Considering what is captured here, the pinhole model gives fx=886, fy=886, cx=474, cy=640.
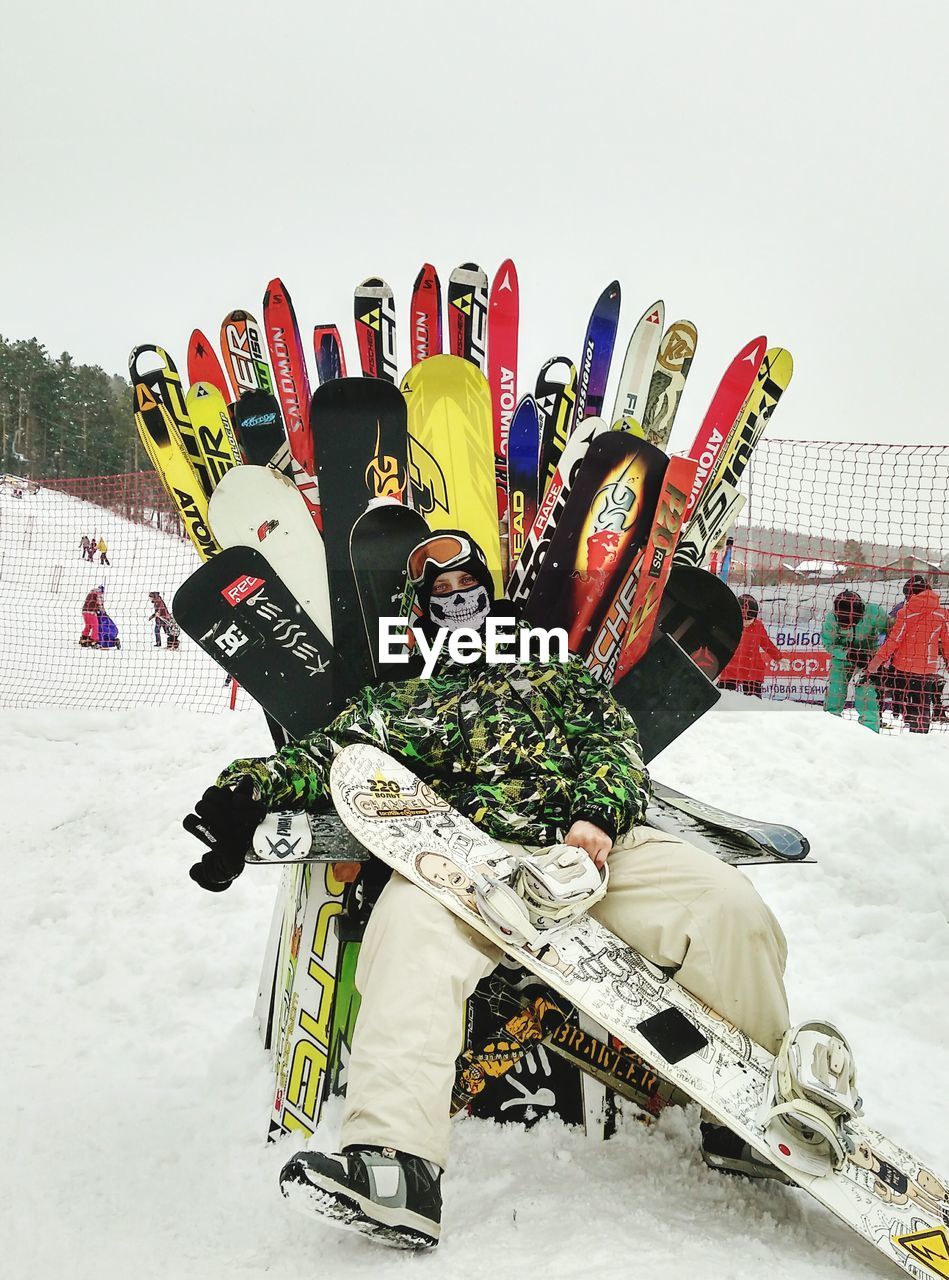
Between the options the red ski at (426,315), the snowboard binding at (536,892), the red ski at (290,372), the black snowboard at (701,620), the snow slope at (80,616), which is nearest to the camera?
the snowboard binding at (536,892)

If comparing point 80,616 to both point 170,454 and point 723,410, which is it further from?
point 723,410

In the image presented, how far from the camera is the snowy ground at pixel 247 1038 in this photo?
1.51 metres

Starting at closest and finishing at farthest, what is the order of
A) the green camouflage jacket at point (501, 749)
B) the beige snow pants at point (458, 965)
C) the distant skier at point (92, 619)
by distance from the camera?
the beige snow pants at point (458, 965), the green camouflage jacket at point (501, 749), the distant skier at point (92, 619)

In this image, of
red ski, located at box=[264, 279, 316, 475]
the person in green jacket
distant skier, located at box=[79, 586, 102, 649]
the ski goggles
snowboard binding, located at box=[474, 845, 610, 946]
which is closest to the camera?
snowboard binding, located at box=[474, 845, 610, 946]

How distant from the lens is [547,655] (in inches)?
94.2

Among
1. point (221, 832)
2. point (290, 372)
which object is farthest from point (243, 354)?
point (221, 832)

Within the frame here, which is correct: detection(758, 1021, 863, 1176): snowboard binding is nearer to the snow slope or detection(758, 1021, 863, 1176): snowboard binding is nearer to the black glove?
the black glove

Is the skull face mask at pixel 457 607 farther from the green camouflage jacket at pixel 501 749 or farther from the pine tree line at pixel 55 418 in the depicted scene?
the pine tree line at pixel 55 418

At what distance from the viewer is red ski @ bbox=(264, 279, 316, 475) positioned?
2768mm

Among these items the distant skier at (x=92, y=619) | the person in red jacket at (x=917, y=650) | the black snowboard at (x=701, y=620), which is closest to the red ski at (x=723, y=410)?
the black snowboard at (x=701, y=620)

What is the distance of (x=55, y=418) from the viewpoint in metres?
36.1

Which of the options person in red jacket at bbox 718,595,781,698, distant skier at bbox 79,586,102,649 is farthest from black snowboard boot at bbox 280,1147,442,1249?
distant skier at bbox 79,586,102,649

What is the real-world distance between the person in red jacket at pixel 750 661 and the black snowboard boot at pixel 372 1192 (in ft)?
15.8

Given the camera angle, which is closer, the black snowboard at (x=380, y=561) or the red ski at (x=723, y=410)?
the black snowboard at (x=380, y=561)
